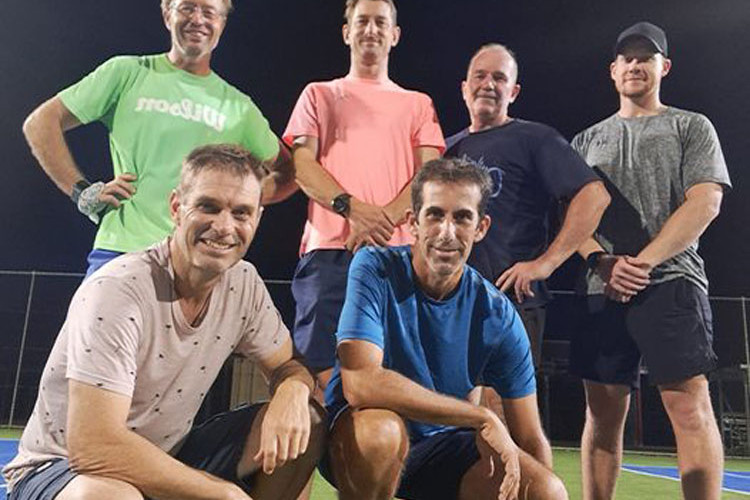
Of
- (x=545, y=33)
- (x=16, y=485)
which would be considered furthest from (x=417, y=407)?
(x=545, y=33)

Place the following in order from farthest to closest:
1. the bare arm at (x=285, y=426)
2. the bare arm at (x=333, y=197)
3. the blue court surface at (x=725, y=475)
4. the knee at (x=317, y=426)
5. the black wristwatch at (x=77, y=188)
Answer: the blue court surface at (x=725, y=475)
the black wristwatch at (x=77, y=188)
the bare arm at (x=333, y=197)
the knee at (x=317, y=426)
the bare arm at (x=285, y=426)

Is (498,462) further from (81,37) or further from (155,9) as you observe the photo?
(81,37)

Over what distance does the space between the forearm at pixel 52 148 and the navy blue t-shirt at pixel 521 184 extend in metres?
1.57

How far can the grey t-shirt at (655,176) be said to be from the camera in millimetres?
3027

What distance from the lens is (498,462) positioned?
6.95 feet

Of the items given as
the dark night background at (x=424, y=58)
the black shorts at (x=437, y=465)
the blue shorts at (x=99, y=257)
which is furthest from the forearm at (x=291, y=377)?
the dark night background at (x=424, y=58)

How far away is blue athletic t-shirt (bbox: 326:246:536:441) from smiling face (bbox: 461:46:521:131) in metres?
0.97

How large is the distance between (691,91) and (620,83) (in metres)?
10.6

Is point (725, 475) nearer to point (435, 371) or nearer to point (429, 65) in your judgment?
point (435, 371)

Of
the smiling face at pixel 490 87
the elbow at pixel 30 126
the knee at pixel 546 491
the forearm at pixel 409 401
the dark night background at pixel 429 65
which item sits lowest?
the knee at pixel 546 491

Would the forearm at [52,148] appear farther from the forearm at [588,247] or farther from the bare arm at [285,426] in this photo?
the forearm at [588,247]

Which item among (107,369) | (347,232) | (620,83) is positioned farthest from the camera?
(620,83)

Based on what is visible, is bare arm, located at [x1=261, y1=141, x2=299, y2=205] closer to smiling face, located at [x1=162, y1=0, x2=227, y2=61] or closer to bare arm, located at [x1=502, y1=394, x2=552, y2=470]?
smiling face, located at [x1=162, y1=0, x2=227, y2=61]

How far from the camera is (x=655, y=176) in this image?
3.06 metres
